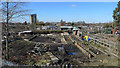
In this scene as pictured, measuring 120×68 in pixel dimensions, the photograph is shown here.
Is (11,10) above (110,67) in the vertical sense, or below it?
above

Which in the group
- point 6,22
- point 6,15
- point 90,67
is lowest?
point 90,67

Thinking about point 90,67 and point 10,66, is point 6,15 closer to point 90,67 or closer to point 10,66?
point 10,66

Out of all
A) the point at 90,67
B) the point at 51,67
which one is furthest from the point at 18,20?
the point at 90,67

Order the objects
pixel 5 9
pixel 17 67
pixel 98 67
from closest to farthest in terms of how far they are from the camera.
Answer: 1. pixel 17 67
2. pixel 98 67
3. pixel 5 9

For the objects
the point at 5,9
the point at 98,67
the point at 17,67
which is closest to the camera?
the point at 17,67

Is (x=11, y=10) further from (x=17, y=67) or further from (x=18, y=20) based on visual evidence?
(x=17, y=67)

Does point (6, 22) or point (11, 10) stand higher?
point (11, 10)

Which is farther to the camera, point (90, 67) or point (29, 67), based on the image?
point (90, 67)

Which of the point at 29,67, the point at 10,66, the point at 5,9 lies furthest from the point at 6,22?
the point at 29,67

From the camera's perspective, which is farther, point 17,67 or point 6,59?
point 6,59
